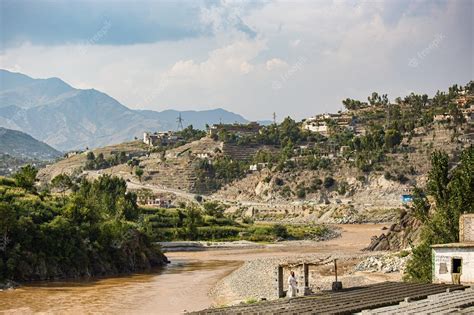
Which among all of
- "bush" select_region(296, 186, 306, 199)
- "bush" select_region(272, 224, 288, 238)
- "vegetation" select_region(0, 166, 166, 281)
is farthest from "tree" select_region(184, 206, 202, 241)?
"bush" select_region(296, 186, 306, 199)

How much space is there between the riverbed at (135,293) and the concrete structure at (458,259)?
12.2 meters

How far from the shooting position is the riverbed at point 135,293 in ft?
117

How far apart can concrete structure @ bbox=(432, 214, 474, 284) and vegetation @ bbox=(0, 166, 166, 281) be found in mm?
27452

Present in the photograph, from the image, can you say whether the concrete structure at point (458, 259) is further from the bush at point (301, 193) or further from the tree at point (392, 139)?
the tree at point (392, 139)

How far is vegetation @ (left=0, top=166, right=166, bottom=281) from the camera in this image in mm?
45562

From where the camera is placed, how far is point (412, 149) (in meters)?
146

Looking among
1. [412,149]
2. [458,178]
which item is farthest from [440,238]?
[412,149]

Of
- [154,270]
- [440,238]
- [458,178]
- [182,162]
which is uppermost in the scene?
[182,162]

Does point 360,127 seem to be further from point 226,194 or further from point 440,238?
point 440,238

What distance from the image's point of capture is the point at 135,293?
41344mm

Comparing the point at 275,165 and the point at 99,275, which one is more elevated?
the point at 275,165

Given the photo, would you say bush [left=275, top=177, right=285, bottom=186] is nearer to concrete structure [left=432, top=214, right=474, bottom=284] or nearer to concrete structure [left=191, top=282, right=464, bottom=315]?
concrete structure [left=432, top=214, right=474, bottom=284]

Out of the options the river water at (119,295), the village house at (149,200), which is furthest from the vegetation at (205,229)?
the river water at (119,295)

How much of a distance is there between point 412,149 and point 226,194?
42995 mm
